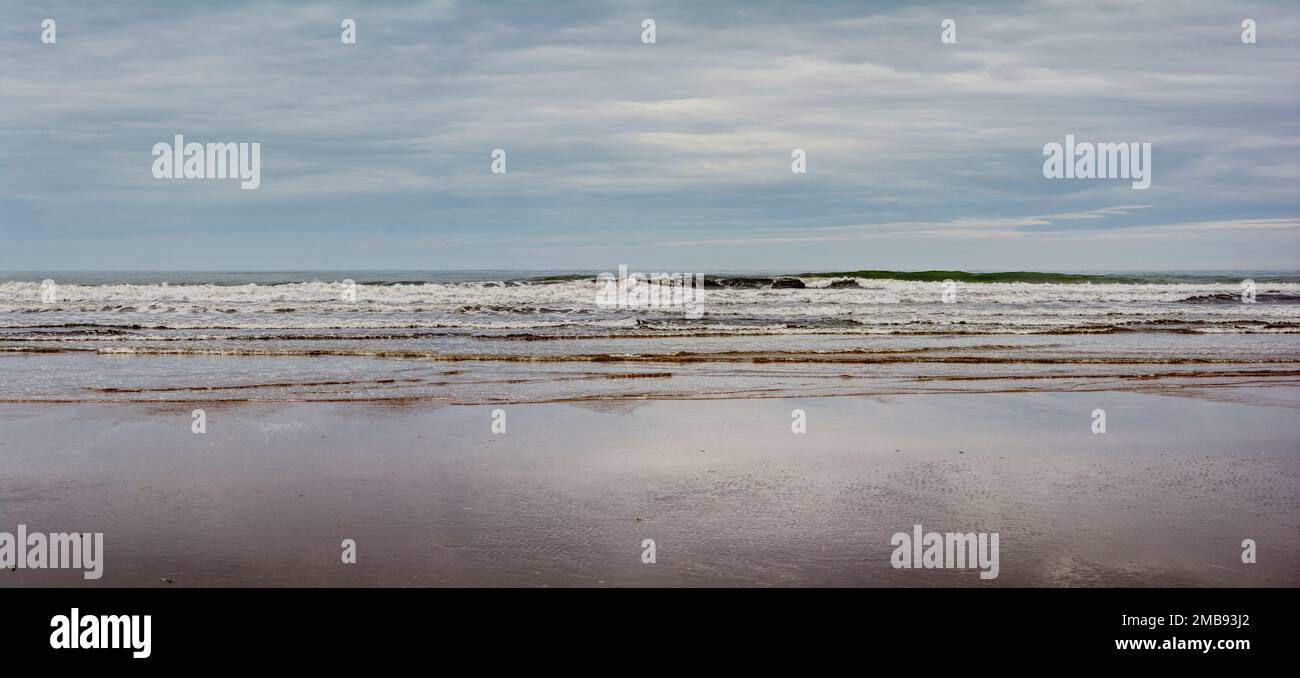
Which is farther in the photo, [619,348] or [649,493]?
[619,348]

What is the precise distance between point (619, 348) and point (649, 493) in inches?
511

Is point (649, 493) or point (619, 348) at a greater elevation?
point (619, 348)

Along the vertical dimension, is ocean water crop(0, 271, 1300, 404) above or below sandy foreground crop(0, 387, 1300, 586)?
above

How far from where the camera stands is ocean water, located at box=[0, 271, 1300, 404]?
526 inches

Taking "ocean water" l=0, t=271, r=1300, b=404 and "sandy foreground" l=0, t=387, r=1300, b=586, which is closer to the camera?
"sandy foreground" l=0, t=387, r=1300, b=586

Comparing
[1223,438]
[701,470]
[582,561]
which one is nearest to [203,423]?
[701,470]

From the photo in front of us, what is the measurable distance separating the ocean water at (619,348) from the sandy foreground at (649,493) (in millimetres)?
2358

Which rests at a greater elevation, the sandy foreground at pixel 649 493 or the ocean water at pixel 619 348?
the ocean water at pixel 619 348

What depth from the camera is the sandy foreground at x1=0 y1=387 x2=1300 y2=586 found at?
5.24 metres

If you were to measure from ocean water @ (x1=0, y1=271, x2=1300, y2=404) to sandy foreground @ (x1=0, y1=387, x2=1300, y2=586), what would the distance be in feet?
7.74

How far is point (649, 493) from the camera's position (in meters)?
6.95

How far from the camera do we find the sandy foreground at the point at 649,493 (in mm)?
5238
